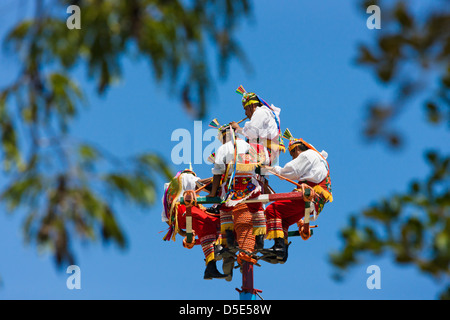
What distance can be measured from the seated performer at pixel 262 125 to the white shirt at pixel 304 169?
0.43 metres

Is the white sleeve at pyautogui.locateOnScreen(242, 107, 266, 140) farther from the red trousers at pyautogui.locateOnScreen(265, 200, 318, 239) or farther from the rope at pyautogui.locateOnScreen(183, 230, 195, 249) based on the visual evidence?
the rope at pyautogui.locateOnScreen(183, 230, 195, 249)

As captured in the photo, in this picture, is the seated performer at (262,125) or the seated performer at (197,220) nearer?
the seated performer at (262,125)

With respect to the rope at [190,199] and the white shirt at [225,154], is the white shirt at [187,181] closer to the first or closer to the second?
the rope at [190,199]

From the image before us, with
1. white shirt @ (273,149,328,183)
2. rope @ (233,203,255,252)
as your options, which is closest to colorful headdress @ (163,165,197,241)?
rope @ (233,203,255,252)

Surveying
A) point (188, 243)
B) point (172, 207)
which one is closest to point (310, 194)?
point (188, 243)

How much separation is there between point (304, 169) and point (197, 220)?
206cm

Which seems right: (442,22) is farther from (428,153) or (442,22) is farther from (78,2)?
(78,2)

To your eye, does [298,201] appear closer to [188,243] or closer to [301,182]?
[301,182]

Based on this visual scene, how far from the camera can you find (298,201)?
467 inches

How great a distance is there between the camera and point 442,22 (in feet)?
14.5

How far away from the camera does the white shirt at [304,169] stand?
1184cm

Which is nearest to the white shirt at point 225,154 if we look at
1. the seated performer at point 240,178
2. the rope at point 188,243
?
the seated performer at point 240,178

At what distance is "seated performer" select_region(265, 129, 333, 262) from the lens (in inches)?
465
